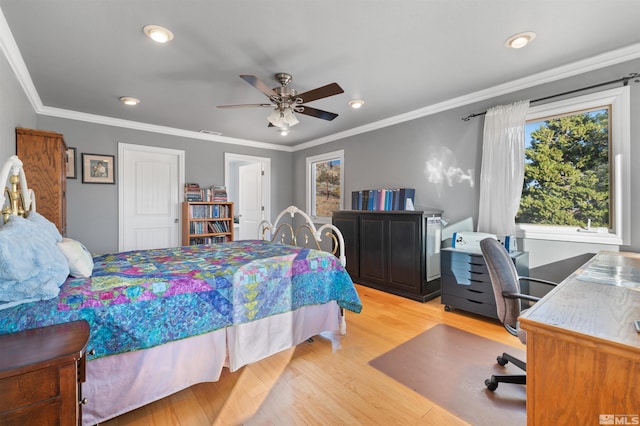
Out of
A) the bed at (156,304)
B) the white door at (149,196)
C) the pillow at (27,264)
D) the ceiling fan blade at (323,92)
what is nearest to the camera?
the pillow at (27,264)

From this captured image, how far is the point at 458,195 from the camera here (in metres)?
3.60

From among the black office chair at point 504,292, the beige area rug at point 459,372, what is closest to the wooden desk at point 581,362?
the black office chair at point 504,292

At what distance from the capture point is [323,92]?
239 cm

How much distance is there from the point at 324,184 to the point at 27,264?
462cm

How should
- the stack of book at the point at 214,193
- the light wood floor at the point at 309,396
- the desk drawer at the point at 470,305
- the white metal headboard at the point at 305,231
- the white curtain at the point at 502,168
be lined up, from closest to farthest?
the light wood floor at the point at 309,396 < the white metal headboard at the point at 305,231 < the desk drawer at the point at 470,305 < the white curtain at the point at 502,168 < the stack of book at the point at 214,193

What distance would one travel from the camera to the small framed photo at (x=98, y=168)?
4.02m

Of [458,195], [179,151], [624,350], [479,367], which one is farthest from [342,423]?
[179,151]

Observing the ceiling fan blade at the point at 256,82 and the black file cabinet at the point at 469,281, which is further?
the black file cabinet at the point at 469,281

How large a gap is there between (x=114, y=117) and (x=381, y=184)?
3.95 meters

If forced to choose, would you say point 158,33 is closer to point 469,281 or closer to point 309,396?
point 309,396

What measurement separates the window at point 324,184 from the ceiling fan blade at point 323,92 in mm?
2663

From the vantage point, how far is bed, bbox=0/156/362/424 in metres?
1.34

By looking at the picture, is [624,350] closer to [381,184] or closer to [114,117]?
[381,184]

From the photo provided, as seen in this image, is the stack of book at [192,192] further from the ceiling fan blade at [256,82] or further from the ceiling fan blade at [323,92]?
the ceiling fan blade at [323,92]
